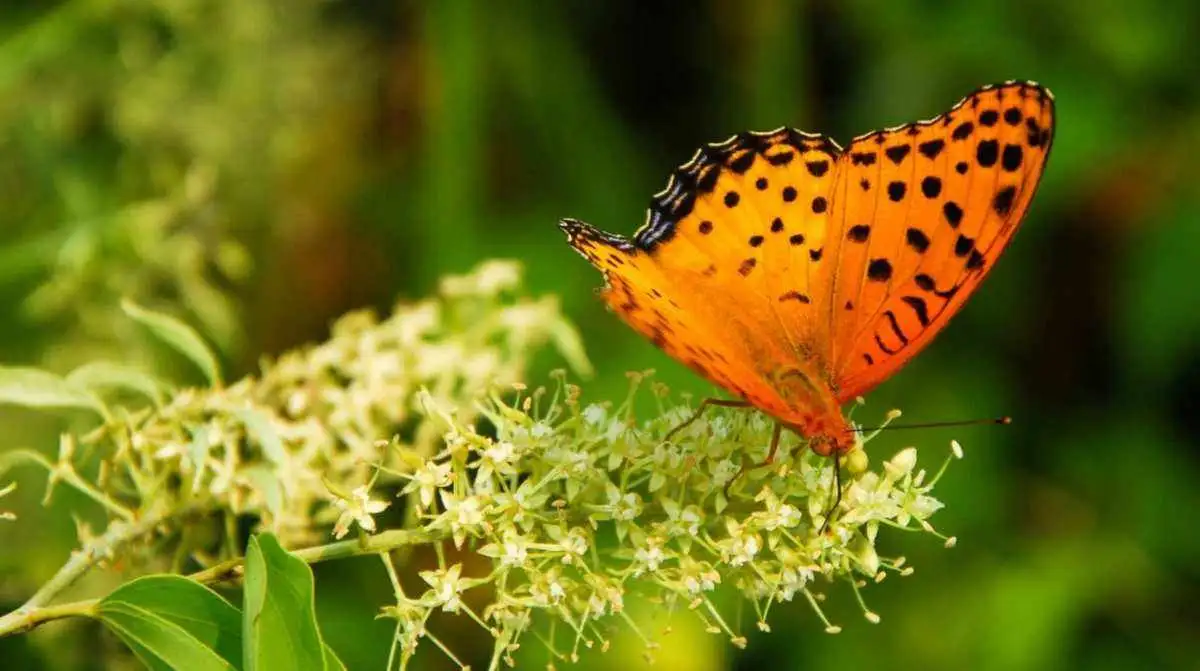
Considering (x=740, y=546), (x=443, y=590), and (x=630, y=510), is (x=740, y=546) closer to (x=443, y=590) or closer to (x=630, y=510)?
(x=630, y=510)

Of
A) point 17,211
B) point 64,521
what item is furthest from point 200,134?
point 64,521

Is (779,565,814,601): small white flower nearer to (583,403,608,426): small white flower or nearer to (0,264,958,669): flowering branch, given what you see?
(0,264,958,669): flowering branch

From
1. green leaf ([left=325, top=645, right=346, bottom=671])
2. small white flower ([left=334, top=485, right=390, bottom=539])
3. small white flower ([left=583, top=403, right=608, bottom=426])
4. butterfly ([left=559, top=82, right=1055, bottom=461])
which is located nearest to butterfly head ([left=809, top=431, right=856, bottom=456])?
butterfly ([left=559, top=82, right=1055, bottom=461])

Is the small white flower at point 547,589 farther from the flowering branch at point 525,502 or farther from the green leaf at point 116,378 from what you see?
the green leaf at point 116,378

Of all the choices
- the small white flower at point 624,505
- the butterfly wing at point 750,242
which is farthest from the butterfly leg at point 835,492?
the small white flower at point 624,505

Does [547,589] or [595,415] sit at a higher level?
[595,415]

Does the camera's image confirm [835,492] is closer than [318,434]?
Yes

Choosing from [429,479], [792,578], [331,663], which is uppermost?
[429,479]

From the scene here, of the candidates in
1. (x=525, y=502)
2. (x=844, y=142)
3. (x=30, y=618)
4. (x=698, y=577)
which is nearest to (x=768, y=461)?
(x=698, y=577)
